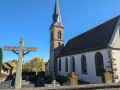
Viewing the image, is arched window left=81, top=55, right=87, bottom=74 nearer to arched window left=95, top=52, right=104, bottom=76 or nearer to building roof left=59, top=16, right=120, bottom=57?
building roof left=59, top=16, right=120, bottom=57

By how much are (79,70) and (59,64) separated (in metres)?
7.93

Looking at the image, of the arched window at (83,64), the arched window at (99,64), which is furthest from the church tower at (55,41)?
the arched window at (99,64)

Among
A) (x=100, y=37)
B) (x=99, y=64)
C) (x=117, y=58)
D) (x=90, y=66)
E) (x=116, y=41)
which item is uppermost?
(x=100, y=37)

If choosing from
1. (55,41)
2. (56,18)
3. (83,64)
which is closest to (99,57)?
(83,64)

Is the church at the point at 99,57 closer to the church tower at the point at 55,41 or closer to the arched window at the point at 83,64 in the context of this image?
the arched window at the point at 83,64

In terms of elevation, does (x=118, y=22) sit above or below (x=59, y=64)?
above

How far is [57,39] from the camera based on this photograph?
963 inches

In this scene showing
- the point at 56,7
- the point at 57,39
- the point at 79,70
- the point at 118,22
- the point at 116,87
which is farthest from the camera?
the point at 56,7

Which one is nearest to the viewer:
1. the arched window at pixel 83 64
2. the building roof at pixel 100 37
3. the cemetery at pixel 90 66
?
the cemetery at pixel 90 66

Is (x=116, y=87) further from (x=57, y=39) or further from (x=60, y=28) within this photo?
(x=60, y=28)

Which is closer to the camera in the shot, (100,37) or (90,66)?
(90,66)

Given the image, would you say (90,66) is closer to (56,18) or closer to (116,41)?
(116,41)

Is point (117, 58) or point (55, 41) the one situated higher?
point (55, 41)

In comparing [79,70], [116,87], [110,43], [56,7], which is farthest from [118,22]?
[56,7]
